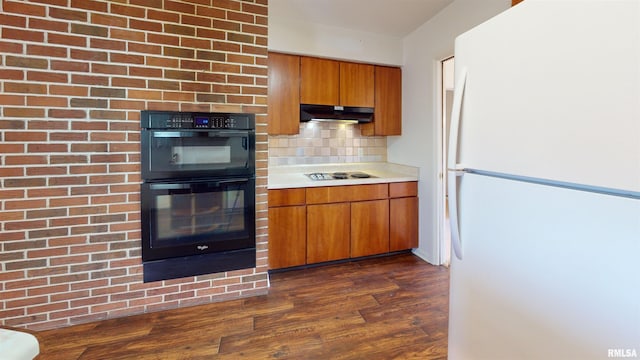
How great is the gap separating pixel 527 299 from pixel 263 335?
58.2 inches

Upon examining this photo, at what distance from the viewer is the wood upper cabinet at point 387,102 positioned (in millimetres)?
3348

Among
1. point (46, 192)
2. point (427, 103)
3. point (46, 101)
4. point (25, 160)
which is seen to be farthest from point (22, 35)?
point (427, 103)

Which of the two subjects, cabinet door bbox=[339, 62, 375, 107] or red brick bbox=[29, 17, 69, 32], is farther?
cabinet door bbox=[339, 62, 375, 107]

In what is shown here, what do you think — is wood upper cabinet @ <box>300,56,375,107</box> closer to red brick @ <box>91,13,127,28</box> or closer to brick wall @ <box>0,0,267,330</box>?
brick wall @ <box>0,0,267,330</box>

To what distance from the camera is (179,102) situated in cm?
208

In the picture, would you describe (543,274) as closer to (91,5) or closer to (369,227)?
(369,227)

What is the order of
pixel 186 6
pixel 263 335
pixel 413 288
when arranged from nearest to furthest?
pixel 263 335, pixel 186 6, pixel 413 288

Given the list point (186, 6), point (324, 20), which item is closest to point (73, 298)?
point (186, 6)

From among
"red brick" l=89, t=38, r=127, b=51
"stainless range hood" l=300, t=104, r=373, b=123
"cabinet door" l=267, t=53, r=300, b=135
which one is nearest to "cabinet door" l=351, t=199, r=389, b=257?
"stainless range hood" l=300, t=104, r=373, b=123

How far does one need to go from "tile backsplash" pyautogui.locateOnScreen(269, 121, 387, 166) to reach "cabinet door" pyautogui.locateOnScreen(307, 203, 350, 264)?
75 centimetres

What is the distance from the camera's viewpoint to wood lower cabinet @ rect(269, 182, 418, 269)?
2.78 m

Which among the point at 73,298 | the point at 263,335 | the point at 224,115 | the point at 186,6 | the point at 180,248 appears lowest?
the point at 263,335

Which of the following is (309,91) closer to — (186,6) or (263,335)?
(186,6)

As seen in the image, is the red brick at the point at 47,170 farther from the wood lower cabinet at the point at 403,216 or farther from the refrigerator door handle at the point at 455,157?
the wood lower cabinet at the point at 403,216
